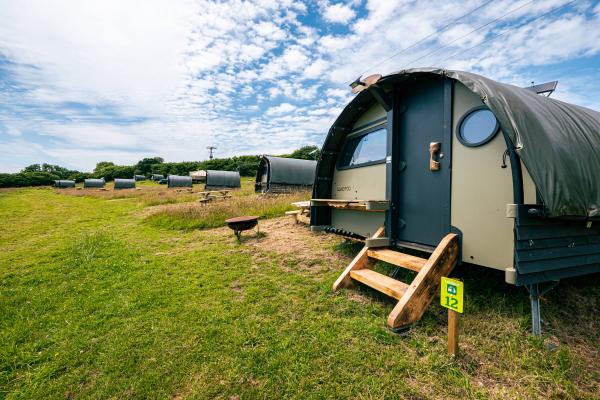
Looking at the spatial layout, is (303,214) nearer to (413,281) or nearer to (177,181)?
(413,281)

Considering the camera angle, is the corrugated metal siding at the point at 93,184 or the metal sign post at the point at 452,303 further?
the corrugated metal siding at the point at 93,184

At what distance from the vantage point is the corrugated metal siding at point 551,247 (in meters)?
3.08

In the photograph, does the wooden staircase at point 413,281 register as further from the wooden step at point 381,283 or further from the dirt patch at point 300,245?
the dirt patch at point 300,245

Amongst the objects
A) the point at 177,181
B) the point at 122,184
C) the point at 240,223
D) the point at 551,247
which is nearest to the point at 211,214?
the point at 240,223

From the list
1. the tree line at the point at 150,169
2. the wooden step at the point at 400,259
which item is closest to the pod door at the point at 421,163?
the wooden step at the point at 400,259

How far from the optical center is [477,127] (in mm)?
3869

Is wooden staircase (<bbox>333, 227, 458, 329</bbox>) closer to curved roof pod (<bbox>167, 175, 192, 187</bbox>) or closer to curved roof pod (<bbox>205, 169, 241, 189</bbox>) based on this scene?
curved roof pod (<bbox>205, 169, 241, 189</bbox>)

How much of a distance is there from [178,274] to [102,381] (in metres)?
3.14

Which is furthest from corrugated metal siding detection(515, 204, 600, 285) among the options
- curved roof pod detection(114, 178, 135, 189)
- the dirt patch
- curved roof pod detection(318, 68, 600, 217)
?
curved roof pod detection(114, 178, 135, 189)

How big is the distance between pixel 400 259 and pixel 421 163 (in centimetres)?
166

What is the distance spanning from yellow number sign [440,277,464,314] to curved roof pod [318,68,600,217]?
1.27 metres

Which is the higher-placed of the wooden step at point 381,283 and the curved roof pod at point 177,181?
the curved roof pod at point 177,181

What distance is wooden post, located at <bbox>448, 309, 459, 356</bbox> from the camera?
2.85 meters

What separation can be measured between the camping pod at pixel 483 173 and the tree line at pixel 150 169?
42.5 meters
